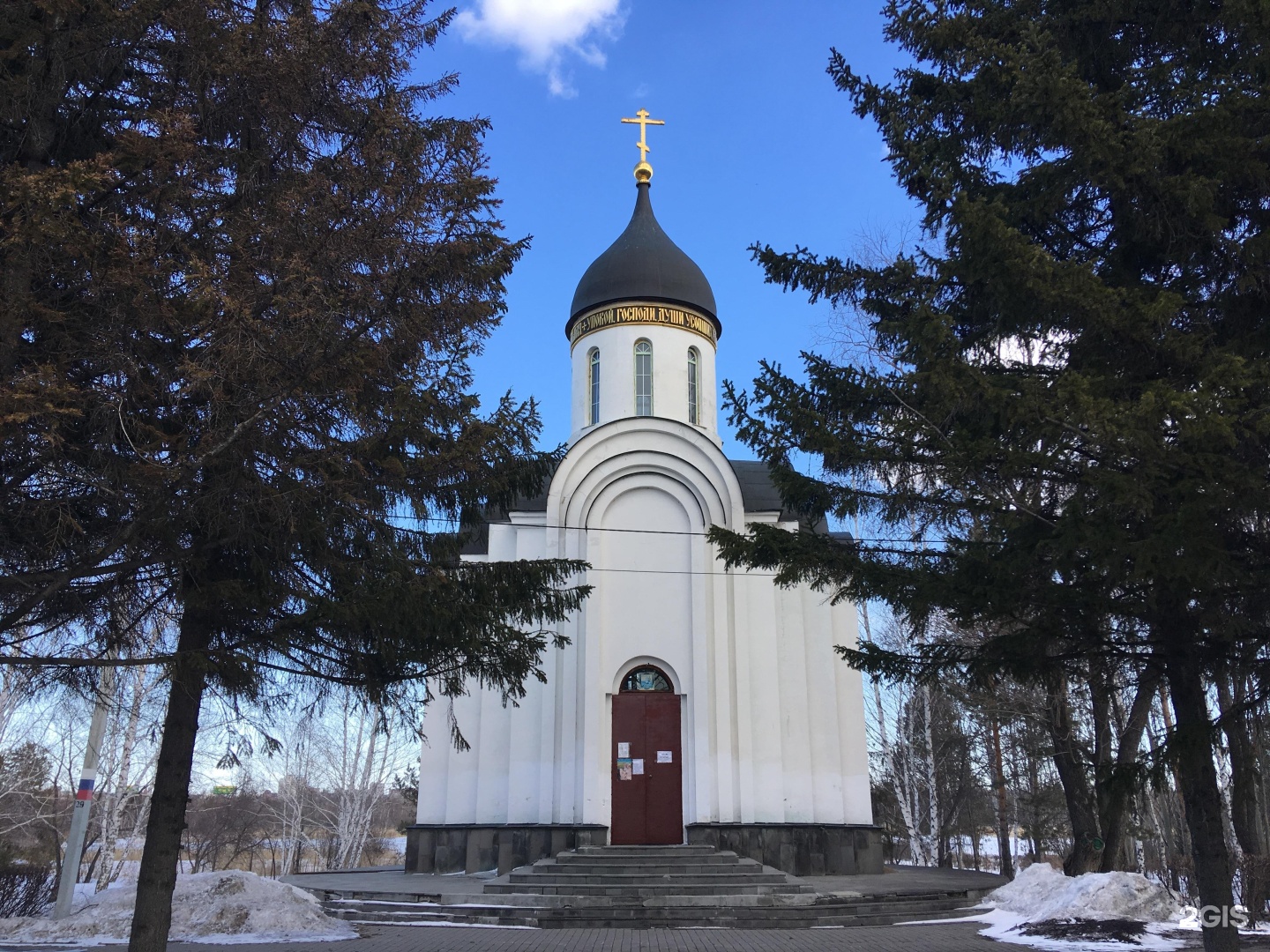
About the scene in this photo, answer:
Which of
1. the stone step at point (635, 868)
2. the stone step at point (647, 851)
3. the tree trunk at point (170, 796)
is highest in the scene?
the tree trunk at point (170, 796)

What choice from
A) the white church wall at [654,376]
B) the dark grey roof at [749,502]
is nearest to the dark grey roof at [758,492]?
the dark grey roof at [749,502]

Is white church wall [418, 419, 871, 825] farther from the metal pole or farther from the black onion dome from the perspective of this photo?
the metal pole

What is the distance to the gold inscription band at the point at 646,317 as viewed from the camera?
1875cm

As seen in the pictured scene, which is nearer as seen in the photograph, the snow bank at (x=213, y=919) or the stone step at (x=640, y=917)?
the snow bank at (x=213, y=919)

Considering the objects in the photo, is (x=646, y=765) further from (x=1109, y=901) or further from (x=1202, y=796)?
(x=1202, y=796)

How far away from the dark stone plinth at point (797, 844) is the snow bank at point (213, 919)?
6146 millimetres

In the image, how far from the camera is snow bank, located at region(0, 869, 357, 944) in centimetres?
969

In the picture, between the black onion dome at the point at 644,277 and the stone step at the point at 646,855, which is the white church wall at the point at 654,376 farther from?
the stone step at the point at 646,855

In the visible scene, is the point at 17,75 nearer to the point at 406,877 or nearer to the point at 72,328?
the point at 72,328

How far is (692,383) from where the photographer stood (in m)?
19.1

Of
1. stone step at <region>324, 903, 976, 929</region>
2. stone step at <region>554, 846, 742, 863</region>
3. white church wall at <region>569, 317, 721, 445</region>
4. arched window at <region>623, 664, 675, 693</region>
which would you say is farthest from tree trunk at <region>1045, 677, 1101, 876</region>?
white church wall at <region>569, 317, 721, 445</region>

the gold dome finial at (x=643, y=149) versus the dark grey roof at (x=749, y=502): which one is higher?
the gold dome finial at (x=643, y=149)

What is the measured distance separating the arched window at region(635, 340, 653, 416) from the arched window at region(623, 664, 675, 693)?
5.02 meters

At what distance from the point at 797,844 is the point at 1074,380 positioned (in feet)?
37.0
